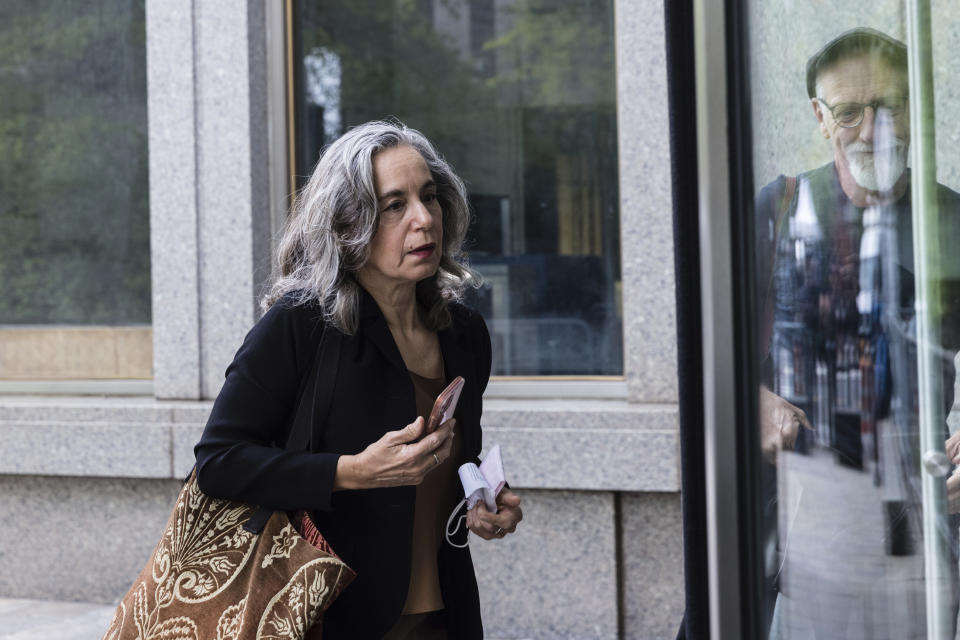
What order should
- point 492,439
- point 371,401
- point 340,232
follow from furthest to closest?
point 492,439
point 340,232
point 371,401

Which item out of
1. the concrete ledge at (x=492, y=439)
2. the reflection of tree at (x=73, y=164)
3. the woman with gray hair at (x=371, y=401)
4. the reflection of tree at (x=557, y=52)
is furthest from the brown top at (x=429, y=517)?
the reflection of tree at (x=73, y=164)

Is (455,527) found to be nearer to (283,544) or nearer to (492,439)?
(283,544)

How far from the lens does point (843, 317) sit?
150 centimetres

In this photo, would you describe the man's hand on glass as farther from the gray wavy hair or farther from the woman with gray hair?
the gray wavy hair

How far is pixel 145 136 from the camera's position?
233 inches

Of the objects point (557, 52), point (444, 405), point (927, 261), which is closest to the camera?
point (927, 261)

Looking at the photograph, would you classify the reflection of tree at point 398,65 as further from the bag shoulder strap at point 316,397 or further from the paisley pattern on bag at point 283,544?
the paisley pattern on bag at point 283,544

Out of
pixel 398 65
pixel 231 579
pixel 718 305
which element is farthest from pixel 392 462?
pixel 398 65

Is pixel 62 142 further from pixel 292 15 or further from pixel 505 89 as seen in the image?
pixel 505 89

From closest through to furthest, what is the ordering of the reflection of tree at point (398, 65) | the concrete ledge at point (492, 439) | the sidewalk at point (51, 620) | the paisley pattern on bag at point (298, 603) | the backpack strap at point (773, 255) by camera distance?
the backpack strap at point (773, 255)
the paisley pattern on bag at point (298, 603)
the concrete ledge at point (492, 439)
the sidewalk at point (51, 620)
the reflection of tree at point (398, 65)

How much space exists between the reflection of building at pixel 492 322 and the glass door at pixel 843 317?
327 cm

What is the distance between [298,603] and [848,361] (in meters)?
1.15

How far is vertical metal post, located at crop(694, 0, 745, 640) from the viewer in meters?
1.55

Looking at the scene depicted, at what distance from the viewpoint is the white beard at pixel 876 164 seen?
1442 mm
